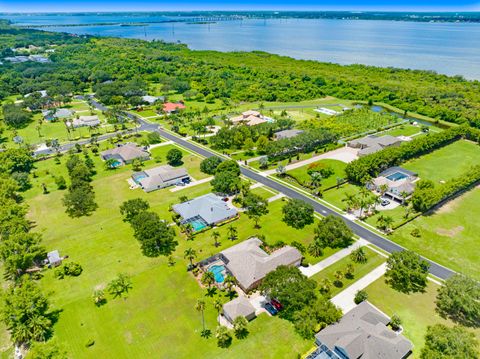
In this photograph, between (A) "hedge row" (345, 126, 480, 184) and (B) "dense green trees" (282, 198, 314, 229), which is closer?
(B) "dense green trees" (282, 198, 314, 229)

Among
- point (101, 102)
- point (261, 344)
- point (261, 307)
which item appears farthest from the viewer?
point (101, 102)

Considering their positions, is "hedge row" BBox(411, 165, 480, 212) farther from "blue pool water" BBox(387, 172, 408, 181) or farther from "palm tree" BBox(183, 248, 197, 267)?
"palm tree" BBox(183, 248, 197, 267)

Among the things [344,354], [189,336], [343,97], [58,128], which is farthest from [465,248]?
[58,128]

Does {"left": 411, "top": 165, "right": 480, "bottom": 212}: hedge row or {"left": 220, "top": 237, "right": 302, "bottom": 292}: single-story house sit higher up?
{"left": 411, "top": 165, "right": 480, "bottom": 212}: hedge row

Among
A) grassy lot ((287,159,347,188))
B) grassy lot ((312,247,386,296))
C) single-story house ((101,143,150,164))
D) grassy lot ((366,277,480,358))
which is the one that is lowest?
grassy lot ((366,277,480,358))

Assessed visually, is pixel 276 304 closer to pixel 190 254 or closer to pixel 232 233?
pixel 190 254

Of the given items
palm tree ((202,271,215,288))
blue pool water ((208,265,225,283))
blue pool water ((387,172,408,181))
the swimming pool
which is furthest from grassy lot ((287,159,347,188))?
palm tree ((202,271,215,288))

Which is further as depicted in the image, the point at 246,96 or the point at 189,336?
A: the point at 246,96

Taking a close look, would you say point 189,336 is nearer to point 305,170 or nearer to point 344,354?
point 344,354
